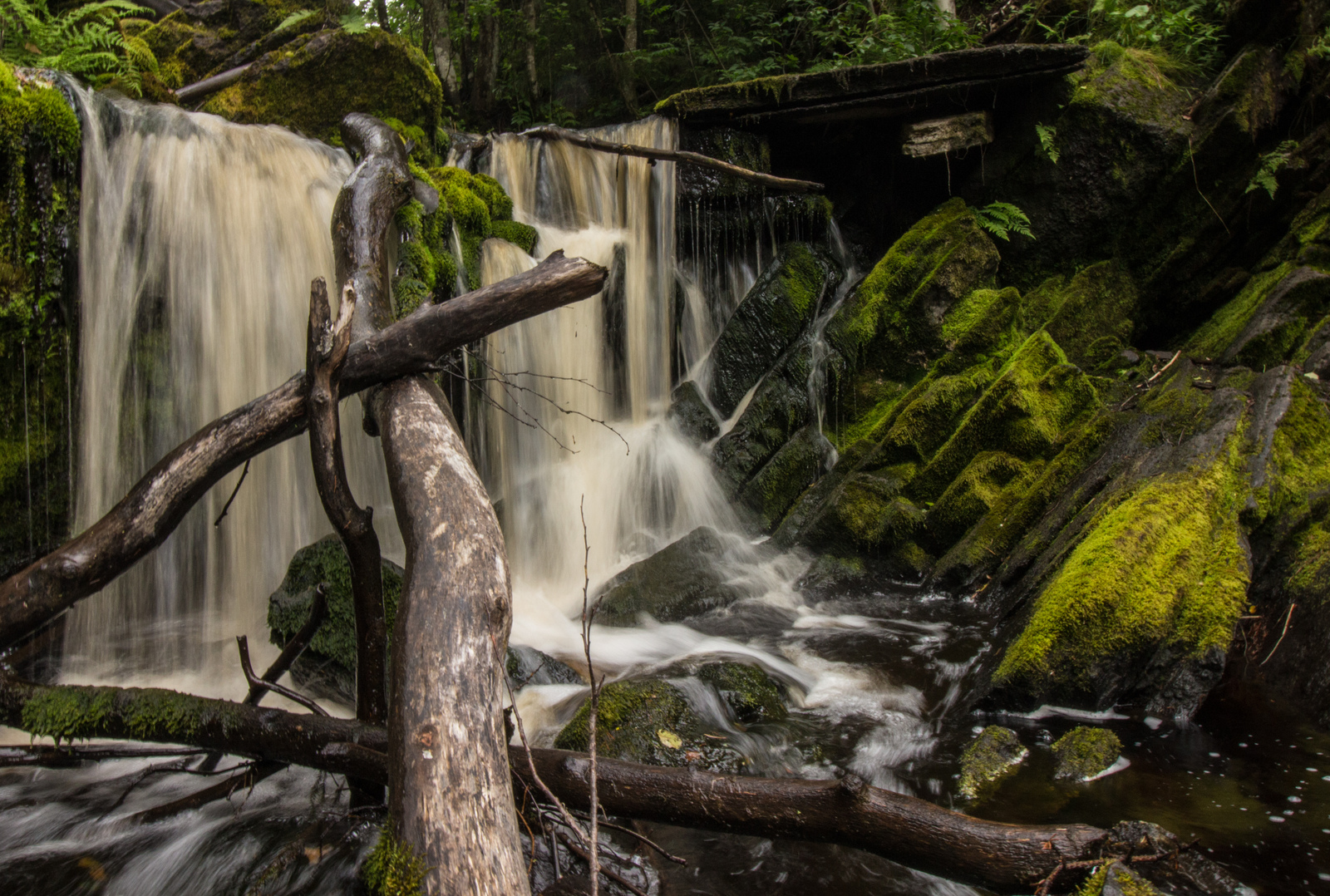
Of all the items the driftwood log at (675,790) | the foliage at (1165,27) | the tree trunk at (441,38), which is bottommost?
the driftwood log at (675,790)

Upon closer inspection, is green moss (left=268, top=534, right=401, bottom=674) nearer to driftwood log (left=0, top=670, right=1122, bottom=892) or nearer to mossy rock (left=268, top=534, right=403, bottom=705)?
mossy rock (left=268, top=534, right=403, bottom=705)

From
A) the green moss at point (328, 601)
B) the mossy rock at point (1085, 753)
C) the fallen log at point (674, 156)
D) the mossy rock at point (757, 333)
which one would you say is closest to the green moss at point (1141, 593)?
the mossy rock at point (1085, 753)

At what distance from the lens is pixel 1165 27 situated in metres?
9.10

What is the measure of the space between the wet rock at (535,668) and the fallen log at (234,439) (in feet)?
6.95

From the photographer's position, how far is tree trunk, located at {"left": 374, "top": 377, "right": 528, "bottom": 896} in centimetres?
173

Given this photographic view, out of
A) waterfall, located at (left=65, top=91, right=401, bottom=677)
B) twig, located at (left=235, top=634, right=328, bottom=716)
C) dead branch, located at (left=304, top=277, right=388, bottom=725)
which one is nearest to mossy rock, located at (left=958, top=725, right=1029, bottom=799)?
dead branch, located at (left=304, top=277, right=388, bottom=725)

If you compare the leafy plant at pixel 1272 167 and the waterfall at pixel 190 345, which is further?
the leafy plant at pixel 1272 167

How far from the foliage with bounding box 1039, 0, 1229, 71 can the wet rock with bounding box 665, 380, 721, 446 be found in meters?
6.45

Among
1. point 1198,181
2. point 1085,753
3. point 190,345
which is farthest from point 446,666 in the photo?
point 1198,181

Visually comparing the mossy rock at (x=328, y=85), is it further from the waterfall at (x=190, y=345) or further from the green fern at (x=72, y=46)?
the waterfall at (x=190, y=345)

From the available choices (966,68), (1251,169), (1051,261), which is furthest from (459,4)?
(1251,169)

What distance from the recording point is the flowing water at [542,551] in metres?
3.09

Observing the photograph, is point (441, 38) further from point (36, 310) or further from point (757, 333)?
point (36, 310)

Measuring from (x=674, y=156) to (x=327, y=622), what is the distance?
6692 millimetres
